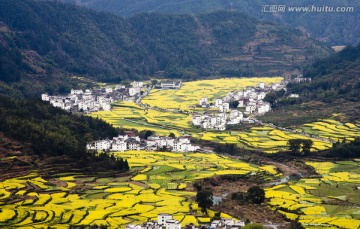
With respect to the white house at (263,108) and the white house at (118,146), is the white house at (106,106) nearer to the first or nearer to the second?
the white house at (263,108)

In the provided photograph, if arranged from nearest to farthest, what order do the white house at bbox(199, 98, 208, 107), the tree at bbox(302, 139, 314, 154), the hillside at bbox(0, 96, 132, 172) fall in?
the hillside at bbox(0, 96, 132, 172) → the tree at bbox(302, 139, 314, 154) → the white house at bbox(199, 98, 208, 107)

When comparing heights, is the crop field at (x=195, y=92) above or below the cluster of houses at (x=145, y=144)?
above

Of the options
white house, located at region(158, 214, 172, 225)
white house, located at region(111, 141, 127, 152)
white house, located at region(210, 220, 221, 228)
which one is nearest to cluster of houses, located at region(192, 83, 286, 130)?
white house, located at region(111, 141, 127, 152)

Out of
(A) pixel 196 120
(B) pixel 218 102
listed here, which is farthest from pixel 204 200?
(B) pixel 218 102

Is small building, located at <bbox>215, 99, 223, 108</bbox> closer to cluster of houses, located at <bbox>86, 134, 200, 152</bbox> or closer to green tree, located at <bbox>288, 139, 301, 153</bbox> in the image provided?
cluster of houses, located at <bbox>86, 134, 200, 152</bbox>

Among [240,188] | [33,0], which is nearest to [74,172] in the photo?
[240,188]

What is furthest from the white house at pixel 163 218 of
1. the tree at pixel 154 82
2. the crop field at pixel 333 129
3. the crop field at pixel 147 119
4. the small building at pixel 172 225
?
the tree at pixel 154 82
